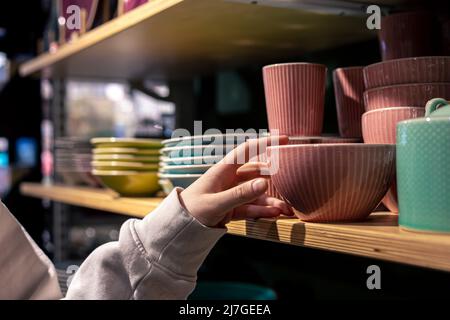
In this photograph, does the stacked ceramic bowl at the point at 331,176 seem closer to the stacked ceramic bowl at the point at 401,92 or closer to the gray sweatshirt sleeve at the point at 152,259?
the stacked ceramic bowl at the point at 401,92

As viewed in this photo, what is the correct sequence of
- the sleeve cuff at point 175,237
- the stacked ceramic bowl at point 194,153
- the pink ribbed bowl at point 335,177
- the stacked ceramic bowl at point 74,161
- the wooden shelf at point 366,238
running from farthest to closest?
1. the stacked ceramic bowl at point 74,161
2. the stacked ceramic bowl at point 194,153
3. the sleeve cuff at point 175,237
4. the pink ribbed bowl at point 335,177
5. the wooden shelf at point 366,238

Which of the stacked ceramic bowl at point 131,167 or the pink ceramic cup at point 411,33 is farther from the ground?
the pink ceramic cup at point 411,33

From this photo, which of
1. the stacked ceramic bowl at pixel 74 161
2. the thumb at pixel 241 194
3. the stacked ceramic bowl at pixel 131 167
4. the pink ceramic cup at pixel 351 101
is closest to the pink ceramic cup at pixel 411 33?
the pink ceramic cup at pixel 351 101

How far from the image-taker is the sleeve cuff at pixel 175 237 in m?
0.82

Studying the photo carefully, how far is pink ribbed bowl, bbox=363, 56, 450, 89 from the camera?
2.44 ft

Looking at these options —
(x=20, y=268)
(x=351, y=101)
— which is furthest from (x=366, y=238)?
(x=20, y=268)

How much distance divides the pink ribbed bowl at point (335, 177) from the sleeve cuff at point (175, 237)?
160 mm

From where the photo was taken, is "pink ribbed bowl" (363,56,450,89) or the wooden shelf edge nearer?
"pink ribbed bowl" (363,56,450,89)

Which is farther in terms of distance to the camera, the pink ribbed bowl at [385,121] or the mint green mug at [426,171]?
the pink ribbed bowl at [385,121]

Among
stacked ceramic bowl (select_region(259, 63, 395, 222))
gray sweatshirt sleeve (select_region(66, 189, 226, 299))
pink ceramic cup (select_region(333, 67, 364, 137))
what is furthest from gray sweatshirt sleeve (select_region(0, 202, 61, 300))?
pink ceramic cup (select_region(333, 67, 364, 137))

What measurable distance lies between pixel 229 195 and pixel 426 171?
269mm

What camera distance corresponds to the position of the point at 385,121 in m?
0.75

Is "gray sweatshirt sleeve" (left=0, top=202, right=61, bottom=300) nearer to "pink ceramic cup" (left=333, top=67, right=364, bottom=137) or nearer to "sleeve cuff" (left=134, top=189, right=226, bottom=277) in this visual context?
"sleeve cuff" (left=134, top=189, right=226, bottom=277)

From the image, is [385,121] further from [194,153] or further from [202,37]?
[202,37]
